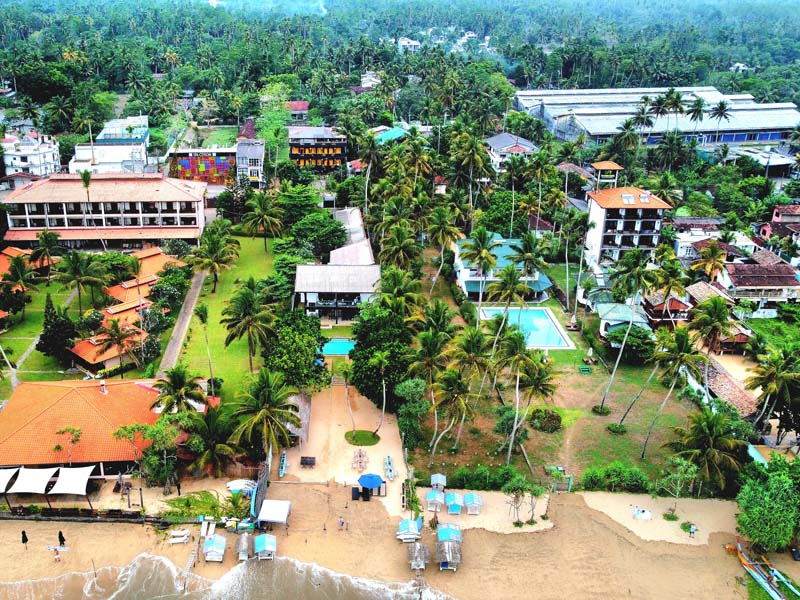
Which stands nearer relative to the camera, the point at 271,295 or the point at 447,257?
the point at 271,295

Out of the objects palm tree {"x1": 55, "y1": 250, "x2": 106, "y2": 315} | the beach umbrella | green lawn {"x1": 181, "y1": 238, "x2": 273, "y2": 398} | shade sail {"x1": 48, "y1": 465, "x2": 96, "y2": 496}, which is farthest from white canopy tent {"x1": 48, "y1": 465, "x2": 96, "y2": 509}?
palm tree {"x1": 55, "y1": 250, "x2": 106, "y2": 315}

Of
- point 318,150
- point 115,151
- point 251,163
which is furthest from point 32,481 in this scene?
point 318,150

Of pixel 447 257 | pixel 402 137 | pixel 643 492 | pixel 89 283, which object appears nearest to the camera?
pixel 643 492

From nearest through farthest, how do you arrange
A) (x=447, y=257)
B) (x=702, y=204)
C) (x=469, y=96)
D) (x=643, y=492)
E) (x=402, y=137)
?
1. (x=643, y=492)
2. (x=447, y=257)
3. (x=702, y=204)
4. (x=402, y=137)
5. (x=469, y=96)

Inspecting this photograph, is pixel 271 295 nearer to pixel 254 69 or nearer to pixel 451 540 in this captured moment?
pixel 451 540

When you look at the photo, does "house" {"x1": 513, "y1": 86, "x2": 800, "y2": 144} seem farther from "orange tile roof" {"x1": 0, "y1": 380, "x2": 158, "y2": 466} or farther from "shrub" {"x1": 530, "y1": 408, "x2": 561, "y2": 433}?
"orange tile roof" {"x1": 0, "y1": 380, "x2": 158, "y2": 466}

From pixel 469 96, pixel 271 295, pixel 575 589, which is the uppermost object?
pixel 469 96

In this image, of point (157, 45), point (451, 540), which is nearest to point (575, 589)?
point (451, 540)
